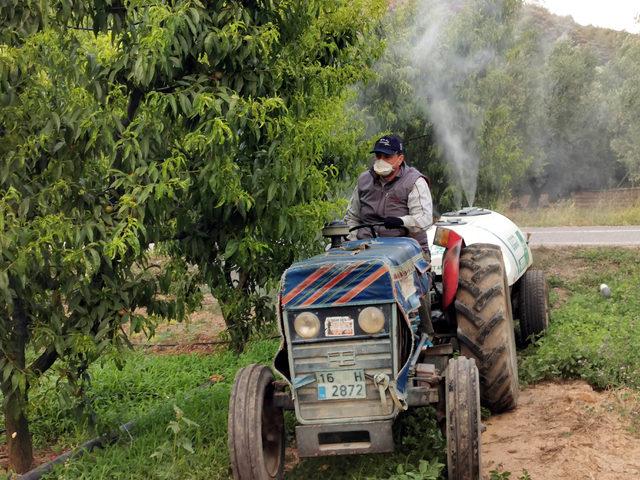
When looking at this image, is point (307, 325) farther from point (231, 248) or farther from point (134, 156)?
point (134, 156)

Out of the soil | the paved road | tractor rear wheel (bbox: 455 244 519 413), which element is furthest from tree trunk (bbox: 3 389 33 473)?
the paved road

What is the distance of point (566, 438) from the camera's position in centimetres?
642

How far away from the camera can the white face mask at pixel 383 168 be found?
23.5 feet

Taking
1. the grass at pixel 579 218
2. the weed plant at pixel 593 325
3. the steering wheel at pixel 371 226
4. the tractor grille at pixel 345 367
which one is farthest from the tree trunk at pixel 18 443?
the grass at pixel 579 218

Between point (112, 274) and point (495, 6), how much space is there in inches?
554

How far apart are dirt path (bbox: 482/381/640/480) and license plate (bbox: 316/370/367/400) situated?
1.16 meters

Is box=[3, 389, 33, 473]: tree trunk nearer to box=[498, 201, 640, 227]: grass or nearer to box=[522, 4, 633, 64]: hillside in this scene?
box=[498, 201, 640, 227]: grass

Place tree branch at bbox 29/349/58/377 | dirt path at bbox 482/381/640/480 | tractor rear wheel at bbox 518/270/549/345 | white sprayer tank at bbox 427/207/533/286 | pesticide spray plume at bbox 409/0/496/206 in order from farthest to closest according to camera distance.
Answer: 1. pesticide spray plume at bbox 409/0/496/206
2. tractor rear wheel at bbox 518/270/549/345
3. white sprayer tank at bbox 427/207/533/286
4. tree branch at bbox 29/349/58/377
5. dirt path at bbox 482/381/640/480

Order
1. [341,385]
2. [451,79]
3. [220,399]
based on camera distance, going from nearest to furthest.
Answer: [341,385] → [220,399] → [451,79]

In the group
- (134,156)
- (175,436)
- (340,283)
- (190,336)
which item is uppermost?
(134,156)

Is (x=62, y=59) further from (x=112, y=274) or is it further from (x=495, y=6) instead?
(x=495, y=6)

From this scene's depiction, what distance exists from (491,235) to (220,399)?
11.9 ft

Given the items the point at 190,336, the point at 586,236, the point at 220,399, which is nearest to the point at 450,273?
the point at 220,399

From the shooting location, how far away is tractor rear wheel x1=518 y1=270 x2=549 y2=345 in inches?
380
